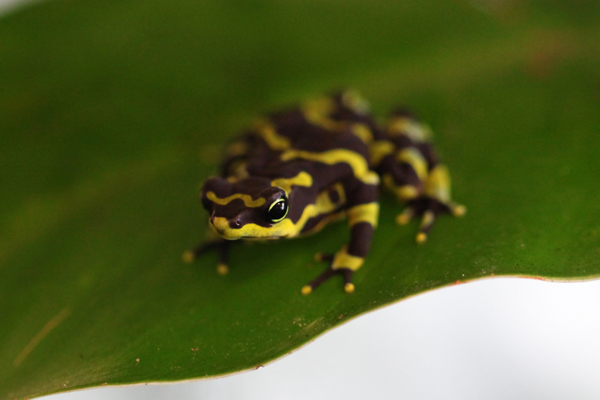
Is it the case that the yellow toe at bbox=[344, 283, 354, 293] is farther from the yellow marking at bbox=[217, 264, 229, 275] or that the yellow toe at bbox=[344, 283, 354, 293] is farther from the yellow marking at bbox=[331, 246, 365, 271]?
the yellow marking at bbox=[217, 264, 229, 275]

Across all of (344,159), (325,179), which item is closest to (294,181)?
(325,179)

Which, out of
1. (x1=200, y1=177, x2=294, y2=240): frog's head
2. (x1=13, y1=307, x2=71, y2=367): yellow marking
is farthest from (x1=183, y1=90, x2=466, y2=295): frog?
(x1=13, y1=307, x2=71, y2=367): yellow marking

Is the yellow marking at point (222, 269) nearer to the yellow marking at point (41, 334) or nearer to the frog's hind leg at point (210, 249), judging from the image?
the frog's hind leg at point (210, 249)

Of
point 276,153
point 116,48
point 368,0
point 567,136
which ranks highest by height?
point 116,48

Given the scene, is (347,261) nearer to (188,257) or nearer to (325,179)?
(325,179)

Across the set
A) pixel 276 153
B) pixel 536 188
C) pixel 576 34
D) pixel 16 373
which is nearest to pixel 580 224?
pixel 536 188

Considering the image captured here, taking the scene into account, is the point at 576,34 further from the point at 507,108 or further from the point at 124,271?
the point at 124,271
